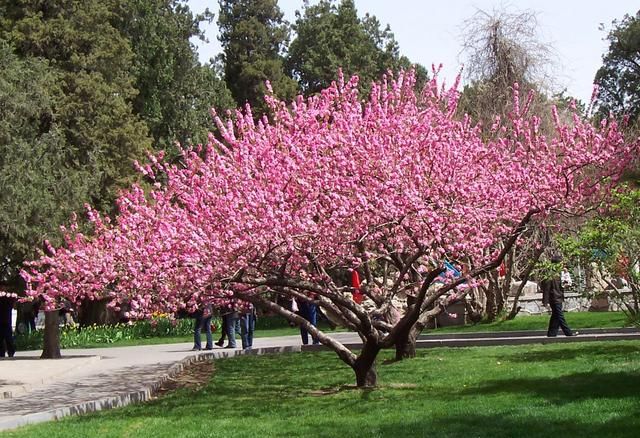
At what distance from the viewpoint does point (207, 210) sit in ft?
48.0

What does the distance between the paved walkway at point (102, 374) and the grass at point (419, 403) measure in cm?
69

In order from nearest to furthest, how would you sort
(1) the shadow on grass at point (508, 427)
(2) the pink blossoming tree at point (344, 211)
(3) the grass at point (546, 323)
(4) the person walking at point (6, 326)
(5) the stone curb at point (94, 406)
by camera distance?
1. (1) the shadow on grass at point (508, 427)
2. (5) the stone curb at point (94, 406)
3. (2) the pink blossoming tree at point (344, 211)
4. (3) the grass at point (546, 323)
5. (4) the person walking at point (6, 326)

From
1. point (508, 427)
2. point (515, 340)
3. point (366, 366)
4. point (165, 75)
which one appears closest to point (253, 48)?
point (165, 75)

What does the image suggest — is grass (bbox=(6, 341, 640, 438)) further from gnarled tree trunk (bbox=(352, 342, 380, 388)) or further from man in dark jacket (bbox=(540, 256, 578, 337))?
man in dark jacket (bbox=(540, 256, 578, 337))

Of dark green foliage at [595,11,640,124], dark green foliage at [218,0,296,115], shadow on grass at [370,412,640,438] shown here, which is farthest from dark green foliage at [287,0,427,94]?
shadow on grass at [370,412,640,438]

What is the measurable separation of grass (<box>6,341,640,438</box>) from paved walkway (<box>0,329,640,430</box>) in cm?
69

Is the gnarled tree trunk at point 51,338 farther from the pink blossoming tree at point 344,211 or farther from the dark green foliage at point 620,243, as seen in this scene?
the dark green foliage at point 620,243

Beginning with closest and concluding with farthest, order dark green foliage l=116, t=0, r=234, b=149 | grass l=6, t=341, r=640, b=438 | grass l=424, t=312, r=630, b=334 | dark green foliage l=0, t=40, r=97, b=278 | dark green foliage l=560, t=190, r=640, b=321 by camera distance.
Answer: grass l=6, t=341, r=640, b=438
dark green foliage l=560, t=190, r=640, b=321
dark green foliage l=0, t=40, r=97, b=278
grass l=424, t=312, r=630, b=334
dark green foliage l=116, t=0, r=234, b=149

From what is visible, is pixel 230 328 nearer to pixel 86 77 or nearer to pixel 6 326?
pixel 6 326

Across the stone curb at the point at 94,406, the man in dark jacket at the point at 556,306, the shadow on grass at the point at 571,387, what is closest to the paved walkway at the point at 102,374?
the stone curb at the point at 94,406

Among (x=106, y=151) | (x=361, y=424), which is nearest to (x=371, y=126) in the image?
(x=361, y=424)

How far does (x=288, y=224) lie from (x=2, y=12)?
2055cm

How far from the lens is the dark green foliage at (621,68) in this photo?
170 feet

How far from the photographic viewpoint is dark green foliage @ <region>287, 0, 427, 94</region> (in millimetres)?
54406
